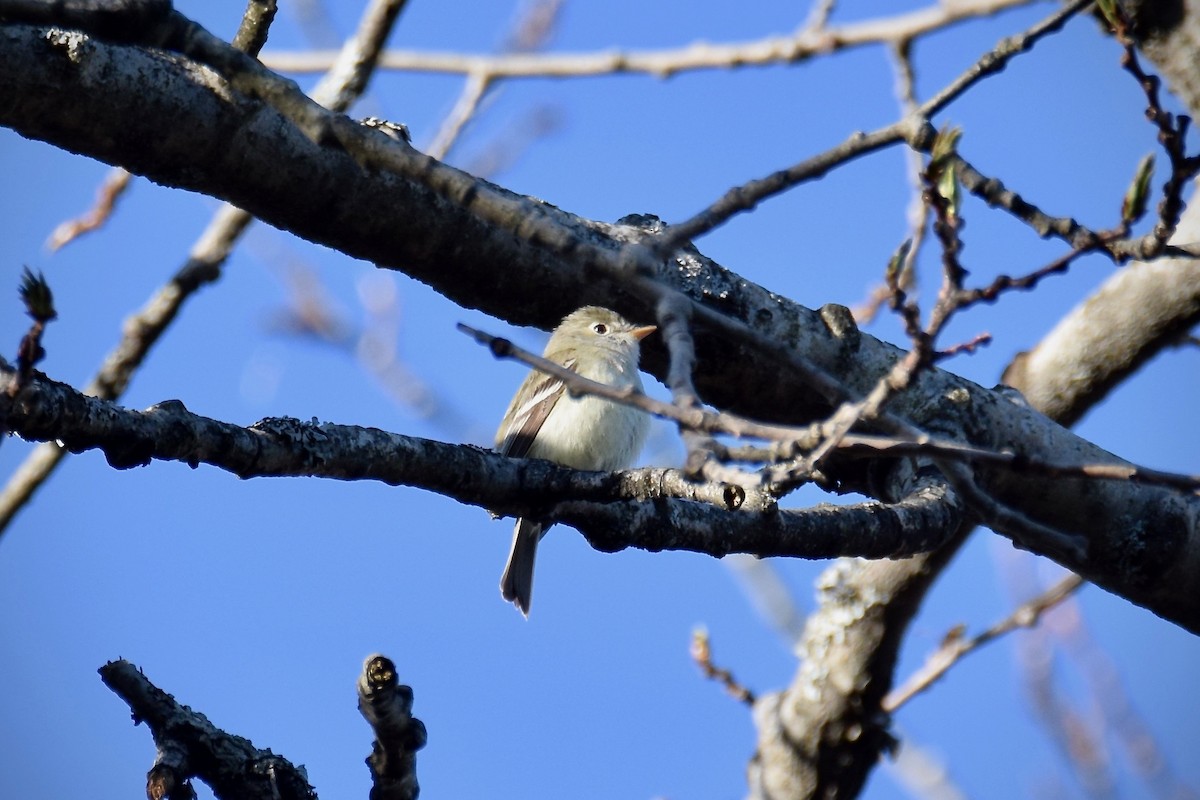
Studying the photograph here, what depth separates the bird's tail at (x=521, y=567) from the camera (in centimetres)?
643

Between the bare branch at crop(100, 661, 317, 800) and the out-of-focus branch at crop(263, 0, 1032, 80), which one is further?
the out-of-focus branch at crop(263, 0, 1032, 80)

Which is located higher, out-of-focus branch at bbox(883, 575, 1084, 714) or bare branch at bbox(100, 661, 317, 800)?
out-of-focus branch at bbox(883, 575, 1084, 714)

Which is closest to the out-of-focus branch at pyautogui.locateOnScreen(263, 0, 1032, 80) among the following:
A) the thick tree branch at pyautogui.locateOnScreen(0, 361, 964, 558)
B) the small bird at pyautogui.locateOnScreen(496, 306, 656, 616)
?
the small bird at pyautogui.locateOnScreen(496, 306, 656, 616)

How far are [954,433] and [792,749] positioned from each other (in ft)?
5.43

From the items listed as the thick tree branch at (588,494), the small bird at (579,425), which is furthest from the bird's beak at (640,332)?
the thick tree branch at (588,494)

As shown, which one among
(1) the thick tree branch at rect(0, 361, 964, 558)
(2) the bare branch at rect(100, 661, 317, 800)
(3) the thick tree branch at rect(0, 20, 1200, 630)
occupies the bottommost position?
(2) the bare branch at rect(100, 661, 317, 800)

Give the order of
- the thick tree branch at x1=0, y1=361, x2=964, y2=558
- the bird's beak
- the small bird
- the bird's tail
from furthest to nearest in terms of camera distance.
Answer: the bird's tail, the small bird, the bird's beak, the thick tree branch at x1=0, y1=361, x2=964, y2=558

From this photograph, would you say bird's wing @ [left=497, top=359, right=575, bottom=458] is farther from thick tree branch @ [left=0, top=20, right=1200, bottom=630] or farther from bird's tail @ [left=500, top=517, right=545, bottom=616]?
thick tree branch @ [left=0, top=20, right=1200, bottom=630]

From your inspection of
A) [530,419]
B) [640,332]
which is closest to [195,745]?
[640,332]

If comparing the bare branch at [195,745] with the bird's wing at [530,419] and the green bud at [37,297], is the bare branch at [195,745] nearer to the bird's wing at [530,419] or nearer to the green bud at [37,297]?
the green bud at [37,297]

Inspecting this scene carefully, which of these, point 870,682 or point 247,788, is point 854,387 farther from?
point 247,788

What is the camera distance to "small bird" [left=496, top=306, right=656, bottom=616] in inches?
248

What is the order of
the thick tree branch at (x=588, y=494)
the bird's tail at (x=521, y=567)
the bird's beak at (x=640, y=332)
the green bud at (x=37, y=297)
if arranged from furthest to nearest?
1. the bird's tail at (x=521, y=567)
2. the bird's beak at (x=640, y=332)
3. the thick tree branch at (x=588, y=494)
4. the green bud at (x=37, y=297)

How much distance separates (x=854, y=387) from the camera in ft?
13.2
